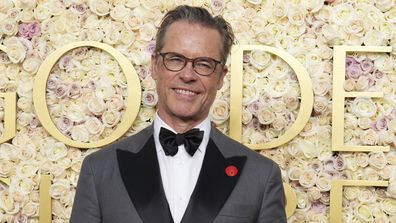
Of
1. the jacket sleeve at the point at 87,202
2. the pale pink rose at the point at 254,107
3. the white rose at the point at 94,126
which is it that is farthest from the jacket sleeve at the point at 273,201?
the white rose at the point at 94,126

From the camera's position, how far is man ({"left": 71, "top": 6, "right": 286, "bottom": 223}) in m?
1.55

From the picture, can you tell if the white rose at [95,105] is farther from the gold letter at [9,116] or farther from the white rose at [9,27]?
the white rose at [9,27]

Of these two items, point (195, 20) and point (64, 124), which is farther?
point (64, 124)

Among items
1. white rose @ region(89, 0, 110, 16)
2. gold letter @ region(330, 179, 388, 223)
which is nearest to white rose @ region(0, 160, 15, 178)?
white rose @ region(89, 0, 110, 16)

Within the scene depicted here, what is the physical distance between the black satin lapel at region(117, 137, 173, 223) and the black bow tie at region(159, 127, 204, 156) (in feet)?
0.14

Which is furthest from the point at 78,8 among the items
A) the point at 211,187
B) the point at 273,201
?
the point at 273,201

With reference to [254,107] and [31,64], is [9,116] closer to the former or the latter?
[31,64]

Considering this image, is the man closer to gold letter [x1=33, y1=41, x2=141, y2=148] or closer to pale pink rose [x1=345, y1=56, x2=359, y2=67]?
gold letter [x1=33, y1=41, x2=141, y2=148]

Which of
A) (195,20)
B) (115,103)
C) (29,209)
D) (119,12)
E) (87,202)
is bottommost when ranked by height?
(29,209)

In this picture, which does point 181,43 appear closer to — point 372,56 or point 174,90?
point 174,90

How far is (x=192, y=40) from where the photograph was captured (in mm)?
1582

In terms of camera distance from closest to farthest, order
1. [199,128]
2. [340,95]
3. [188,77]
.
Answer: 1. [188,77]
2. [199,128]
3. [340,95]

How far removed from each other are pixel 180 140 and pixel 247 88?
1.96ft

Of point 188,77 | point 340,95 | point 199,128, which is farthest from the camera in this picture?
point 340,95
